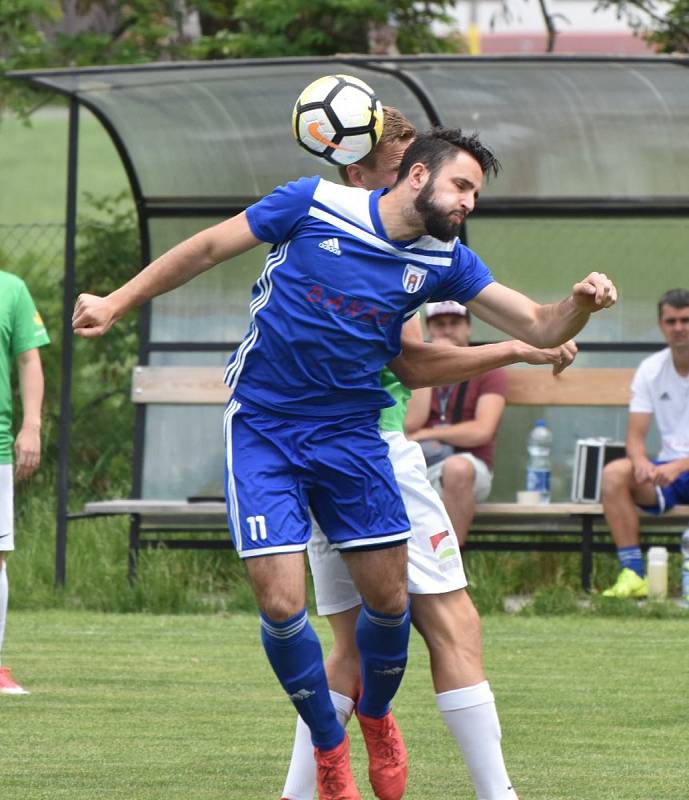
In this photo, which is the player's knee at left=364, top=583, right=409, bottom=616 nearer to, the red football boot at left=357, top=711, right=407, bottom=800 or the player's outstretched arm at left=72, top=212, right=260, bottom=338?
the red football boot at left=357, top=711, right=407, bottom=800

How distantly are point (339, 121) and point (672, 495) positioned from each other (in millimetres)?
5481

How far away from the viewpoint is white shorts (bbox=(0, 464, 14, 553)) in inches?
285

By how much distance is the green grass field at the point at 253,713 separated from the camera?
557cm

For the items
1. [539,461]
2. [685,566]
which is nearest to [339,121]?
[685,566]

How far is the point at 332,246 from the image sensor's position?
4.84 meters

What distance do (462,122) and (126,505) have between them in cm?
→ 321

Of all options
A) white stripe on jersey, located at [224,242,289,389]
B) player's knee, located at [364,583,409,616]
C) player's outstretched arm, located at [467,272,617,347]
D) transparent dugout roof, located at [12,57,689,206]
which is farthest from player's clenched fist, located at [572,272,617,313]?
transparent dugout roof, located at [12,57,689,206]

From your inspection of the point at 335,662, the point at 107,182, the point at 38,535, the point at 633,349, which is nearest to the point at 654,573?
the point at 633,349

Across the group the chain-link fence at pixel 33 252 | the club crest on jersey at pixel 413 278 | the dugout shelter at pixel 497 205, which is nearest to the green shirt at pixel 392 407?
the club crest on jersey at pixel 413 278

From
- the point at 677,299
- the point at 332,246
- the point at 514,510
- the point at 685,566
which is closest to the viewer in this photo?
the point at 332,246

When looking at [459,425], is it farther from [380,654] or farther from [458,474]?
[380,654]

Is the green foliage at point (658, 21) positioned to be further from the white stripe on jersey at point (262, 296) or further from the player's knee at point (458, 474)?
the white stripe on jersey at point (262, 296)

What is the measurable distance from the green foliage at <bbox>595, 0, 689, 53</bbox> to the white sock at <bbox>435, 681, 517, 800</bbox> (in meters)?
10.4

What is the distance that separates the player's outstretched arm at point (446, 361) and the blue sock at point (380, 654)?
2.23 ft
